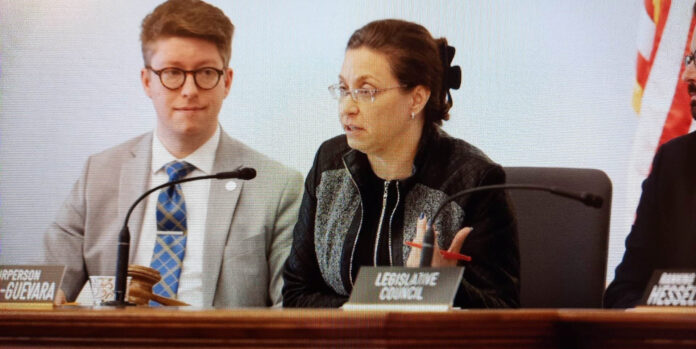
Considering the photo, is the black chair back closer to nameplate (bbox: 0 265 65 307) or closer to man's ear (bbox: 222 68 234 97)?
man's ear (bbox: 222 68 234 97)

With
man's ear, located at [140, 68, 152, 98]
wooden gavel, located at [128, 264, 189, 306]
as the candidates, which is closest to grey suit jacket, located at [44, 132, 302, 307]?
man's ear, located at [140, 68, 152, 98]

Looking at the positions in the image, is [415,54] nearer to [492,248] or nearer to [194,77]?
[492,248]

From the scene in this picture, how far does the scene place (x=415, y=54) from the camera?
287cm

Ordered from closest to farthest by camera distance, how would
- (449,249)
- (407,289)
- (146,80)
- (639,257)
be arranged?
(407,289) < (449,249) < (639,257) < (146,80)

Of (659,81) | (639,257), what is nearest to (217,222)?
(639,257)

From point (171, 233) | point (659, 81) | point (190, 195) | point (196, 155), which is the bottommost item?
point (171, 233)

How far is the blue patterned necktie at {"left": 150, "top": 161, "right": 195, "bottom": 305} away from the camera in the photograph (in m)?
3.19

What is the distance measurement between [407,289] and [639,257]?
123 centimetres

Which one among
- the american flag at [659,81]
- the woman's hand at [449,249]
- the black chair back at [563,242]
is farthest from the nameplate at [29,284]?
the american flag at [659,81]

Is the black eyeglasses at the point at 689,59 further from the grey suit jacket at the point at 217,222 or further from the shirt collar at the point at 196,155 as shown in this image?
the shirt collar at the point at 196,155

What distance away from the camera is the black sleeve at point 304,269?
2.84 m

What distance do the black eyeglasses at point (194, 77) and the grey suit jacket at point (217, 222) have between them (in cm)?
19

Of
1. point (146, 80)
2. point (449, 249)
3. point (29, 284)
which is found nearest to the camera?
point (29, 284)

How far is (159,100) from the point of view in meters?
3.34
